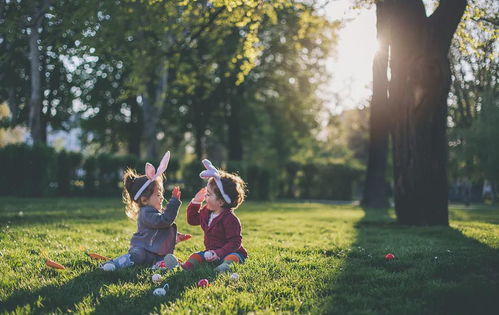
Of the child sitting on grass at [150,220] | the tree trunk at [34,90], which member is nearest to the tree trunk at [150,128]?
the tree trunk at [34,90]

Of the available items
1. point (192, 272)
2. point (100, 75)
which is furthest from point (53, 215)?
point (100, 75)

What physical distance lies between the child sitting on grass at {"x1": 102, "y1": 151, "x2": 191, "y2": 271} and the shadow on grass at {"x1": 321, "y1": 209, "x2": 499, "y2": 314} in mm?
1996

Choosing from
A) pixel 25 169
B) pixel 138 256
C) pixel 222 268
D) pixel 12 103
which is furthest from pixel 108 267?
pixel 12 103

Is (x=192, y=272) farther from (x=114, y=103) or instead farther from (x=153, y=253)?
(x=114, y=103)

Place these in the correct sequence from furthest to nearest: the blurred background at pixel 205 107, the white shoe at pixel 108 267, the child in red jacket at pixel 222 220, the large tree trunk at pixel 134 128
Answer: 1. the large tree trunk at pixel 134 128
2. the blurred background at pixel 205 107
3. the child in red jacket at pixel 222 220
4. the white shoe at pixel 108 267

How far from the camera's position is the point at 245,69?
1245 cm

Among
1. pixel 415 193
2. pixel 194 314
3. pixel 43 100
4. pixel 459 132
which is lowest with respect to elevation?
pixel 194 314

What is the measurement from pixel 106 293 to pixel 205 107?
26025 millimetres

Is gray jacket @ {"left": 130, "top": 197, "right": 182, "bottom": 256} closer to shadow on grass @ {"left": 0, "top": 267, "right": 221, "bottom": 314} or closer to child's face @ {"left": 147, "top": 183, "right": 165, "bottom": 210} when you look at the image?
child's face @ {"left": 147, "top": 183, "right": 165, "bottom": 210}

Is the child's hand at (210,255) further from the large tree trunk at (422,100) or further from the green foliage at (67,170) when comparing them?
the green foliage at (67,170)

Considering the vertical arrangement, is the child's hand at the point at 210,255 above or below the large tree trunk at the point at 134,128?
below

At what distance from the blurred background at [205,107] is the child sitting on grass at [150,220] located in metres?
7.14

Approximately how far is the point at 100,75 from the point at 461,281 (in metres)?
25.5

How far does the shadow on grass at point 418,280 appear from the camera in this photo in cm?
360
